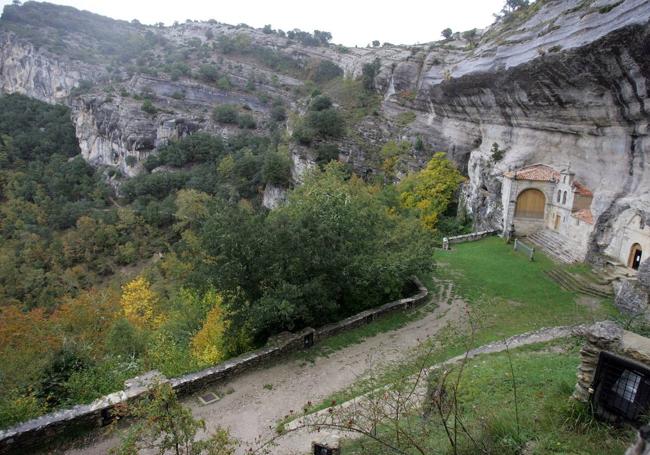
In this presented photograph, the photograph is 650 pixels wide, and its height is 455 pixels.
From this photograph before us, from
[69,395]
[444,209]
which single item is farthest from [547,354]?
[444,209]

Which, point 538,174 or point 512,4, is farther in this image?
point 512,4

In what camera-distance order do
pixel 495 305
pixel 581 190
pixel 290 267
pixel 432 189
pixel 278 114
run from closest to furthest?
pixel 290 267, pixel 495 305, pixel 581 190, pixel 432 189, pixel 278 114

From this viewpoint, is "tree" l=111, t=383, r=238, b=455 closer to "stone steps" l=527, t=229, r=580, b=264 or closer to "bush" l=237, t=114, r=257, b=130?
"stone steps" l=527, t=229, r=580, b=264

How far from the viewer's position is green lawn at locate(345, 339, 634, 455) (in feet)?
16.7

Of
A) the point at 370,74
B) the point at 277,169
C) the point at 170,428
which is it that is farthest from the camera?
the point at 370,74

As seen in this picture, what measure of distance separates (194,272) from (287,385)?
177 inches

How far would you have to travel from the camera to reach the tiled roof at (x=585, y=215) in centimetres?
1834

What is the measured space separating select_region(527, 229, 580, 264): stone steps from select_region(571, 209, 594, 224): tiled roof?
1.42 m

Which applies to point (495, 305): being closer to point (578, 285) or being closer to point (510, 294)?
point (510, 294)

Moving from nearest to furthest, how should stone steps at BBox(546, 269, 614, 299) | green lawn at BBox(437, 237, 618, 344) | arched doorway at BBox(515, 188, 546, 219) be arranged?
green lawn at BBox(437, 237, 618, 344)
stone steps at BBox(546, 269, 614, 299)
arched doorway at BBox(515, 188, 546, 219)

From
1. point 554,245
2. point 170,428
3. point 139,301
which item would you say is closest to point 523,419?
point 170,428

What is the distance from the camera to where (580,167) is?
20766 millimetres

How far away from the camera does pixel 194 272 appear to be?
11.9m

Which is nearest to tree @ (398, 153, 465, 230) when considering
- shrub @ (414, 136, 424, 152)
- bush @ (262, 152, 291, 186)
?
shrub @ (414, 136, 424, 152)
